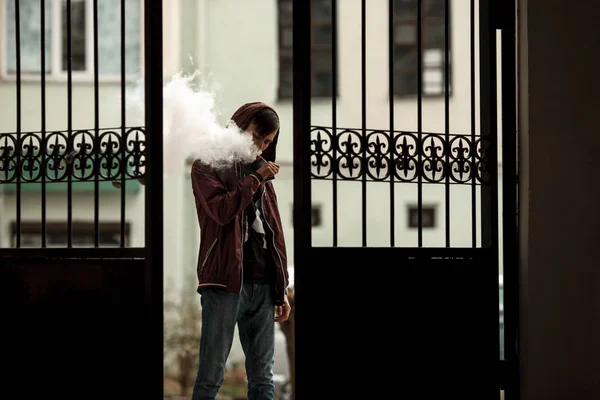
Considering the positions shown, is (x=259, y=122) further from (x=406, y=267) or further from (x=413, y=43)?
(x=413, y=43)

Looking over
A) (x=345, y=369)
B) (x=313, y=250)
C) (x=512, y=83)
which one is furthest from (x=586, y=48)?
(x=345, y=369)

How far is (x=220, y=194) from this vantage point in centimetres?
408

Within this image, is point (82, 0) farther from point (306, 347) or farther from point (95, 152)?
point (306, 347)

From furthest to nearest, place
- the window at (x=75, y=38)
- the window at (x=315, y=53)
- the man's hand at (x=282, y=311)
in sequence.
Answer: the window at (x=315, y=53) → the window at (x=75, y=38) → the man's hand at (x=282, y=311)

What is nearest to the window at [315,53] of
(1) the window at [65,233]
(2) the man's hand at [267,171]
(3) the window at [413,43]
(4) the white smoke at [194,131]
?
(3) the window at [413,43]

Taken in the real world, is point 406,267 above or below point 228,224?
below

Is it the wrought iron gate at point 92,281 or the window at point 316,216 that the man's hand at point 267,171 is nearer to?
the wrought iron gate at point 92,281

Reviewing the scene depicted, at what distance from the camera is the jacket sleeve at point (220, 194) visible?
4.02 metres

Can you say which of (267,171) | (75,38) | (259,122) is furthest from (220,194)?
(75,38)

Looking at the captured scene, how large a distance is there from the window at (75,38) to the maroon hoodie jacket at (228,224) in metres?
6.50

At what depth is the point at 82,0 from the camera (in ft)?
38.4

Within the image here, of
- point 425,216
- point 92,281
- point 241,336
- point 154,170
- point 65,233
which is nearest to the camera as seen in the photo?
point 241,336

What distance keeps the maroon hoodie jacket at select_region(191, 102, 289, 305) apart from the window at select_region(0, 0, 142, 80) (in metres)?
6.50

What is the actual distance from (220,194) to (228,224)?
152 millimetres
